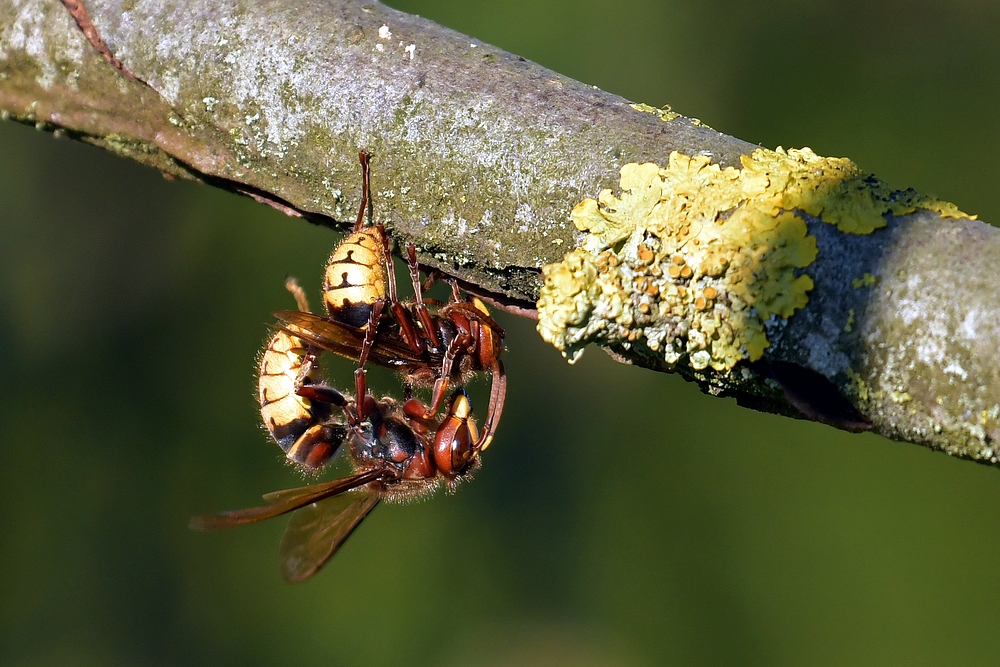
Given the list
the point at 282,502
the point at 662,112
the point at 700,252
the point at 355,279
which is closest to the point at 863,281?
the point at 700,252

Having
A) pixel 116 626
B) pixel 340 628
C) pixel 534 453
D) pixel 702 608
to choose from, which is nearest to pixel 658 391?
pixel 534 453

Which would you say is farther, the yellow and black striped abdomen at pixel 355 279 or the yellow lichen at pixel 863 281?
the yellow and black striped abdomen at pixel 355 279

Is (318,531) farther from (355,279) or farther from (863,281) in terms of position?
(863,281)

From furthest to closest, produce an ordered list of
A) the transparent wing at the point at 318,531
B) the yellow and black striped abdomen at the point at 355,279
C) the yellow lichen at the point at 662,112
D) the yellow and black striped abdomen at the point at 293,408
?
1. the yellow and black striped abdomen at the point at 293,408
2. the transparent wing at the point at 318,531
3. the yellow and black striped abdomen at the point at 355,279
4. the yellow lichen at the point at 662,112

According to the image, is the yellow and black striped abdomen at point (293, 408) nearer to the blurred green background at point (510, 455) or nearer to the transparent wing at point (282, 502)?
the transparent wing at point (282, 502)

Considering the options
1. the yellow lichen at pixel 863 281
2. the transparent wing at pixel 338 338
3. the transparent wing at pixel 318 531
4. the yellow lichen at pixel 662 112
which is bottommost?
the transparent wing at pixel 318 531

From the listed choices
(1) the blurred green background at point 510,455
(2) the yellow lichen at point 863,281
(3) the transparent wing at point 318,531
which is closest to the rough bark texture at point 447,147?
(2) the yellow lichen at point 863,281
